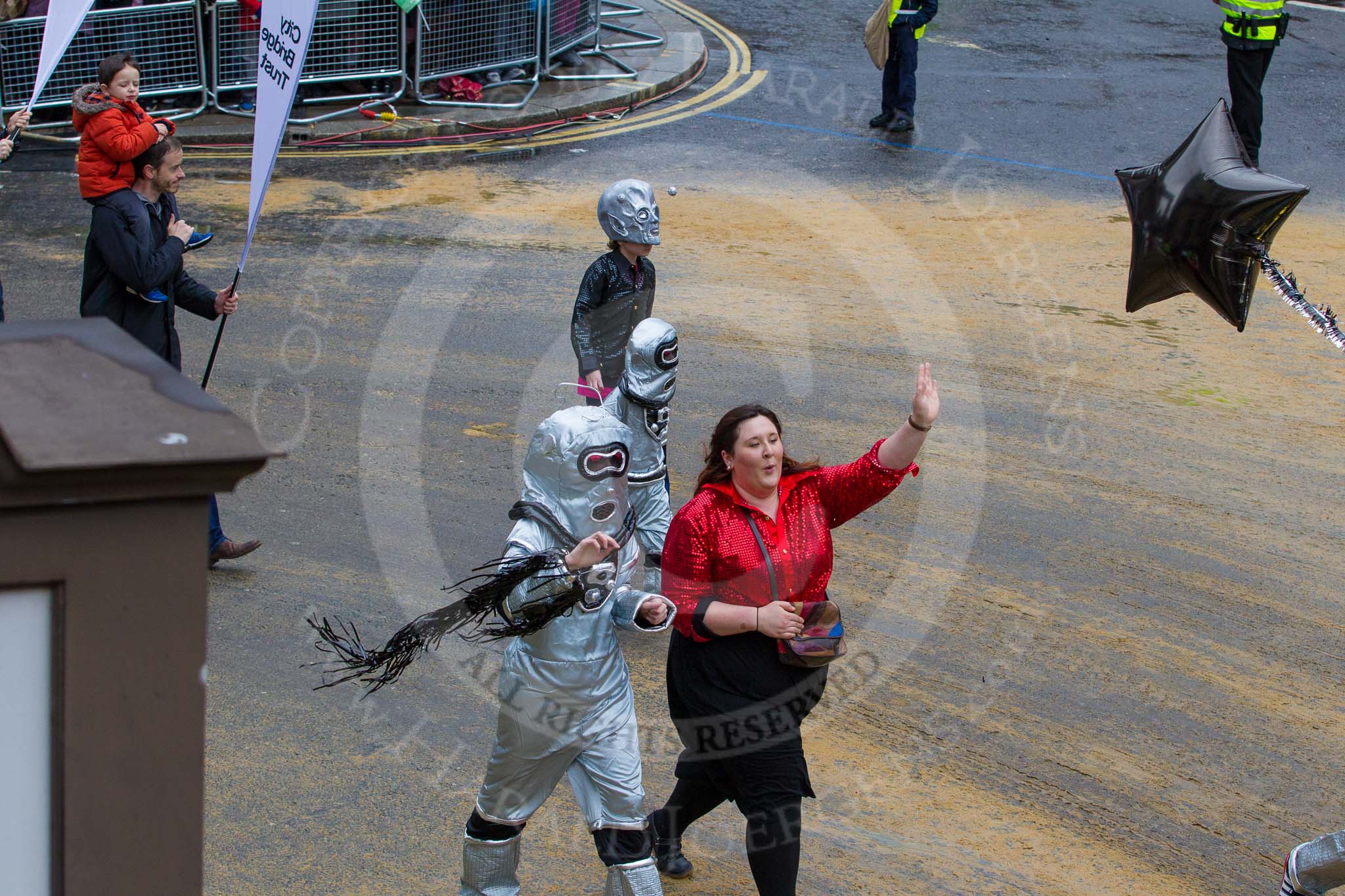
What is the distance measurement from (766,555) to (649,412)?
5.86ft

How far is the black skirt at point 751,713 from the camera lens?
401 centimetres

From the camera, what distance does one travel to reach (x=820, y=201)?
1154 centimetres

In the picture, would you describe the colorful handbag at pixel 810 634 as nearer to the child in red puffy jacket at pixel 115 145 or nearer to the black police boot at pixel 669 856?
the black police boot at pixel 669 856

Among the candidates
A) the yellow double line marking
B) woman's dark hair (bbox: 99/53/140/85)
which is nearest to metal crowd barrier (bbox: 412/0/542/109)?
the yellow double line marking

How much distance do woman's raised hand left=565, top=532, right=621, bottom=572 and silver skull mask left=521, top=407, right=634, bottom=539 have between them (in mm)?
177


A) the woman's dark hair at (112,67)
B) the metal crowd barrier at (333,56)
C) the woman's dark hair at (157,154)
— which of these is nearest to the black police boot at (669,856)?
the woman's dark hair at (157,154)

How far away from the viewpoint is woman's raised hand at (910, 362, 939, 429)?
159 inches

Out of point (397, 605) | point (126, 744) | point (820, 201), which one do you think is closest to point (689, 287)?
point (820, 201)

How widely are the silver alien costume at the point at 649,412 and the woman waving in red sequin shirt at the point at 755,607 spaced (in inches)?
58.3

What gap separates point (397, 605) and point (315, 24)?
27.8 ft

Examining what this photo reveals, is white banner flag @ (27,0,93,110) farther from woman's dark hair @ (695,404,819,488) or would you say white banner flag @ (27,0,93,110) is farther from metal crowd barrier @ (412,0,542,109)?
metal crowd barrier @ (412,0,542,109)

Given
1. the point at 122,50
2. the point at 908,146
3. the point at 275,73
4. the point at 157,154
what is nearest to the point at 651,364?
the point at 275,73

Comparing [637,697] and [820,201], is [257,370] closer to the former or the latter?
[637,697]

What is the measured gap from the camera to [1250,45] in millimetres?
11586
